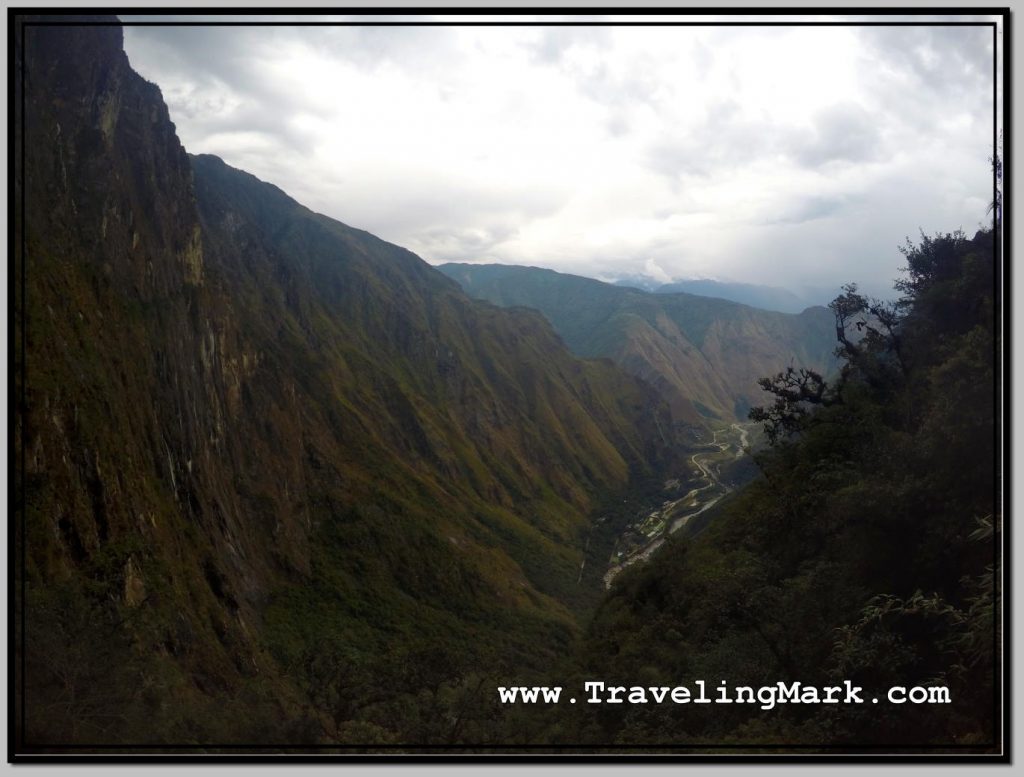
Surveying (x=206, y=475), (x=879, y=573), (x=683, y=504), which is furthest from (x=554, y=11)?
(x=683, y=504)

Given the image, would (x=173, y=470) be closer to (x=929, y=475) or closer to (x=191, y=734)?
(x=191, y=734)

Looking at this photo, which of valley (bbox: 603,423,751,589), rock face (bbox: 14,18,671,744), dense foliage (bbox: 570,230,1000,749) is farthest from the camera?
valley (bbox: 603,423,751,589)

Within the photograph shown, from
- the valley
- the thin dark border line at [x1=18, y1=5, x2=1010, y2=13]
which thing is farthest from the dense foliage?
the valley

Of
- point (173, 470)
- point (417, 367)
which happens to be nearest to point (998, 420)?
point (173, 470)

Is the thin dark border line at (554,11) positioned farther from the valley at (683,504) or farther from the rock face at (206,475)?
the valley at (683,504)

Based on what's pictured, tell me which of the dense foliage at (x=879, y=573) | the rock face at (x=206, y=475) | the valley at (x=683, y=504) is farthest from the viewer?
the valley at (x=683, y=504)

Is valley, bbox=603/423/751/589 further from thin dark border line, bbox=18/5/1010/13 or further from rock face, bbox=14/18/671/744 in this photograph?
thin dark border line, bbox=18/5/1010/13

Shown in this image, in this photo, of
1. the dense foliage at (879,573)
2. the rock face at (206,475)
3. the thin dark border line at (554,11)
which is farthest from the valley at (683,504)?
the thin dark border line at (554,11)

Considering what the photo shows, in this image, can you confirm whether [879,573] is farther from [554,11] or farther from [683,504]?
[683,504]
